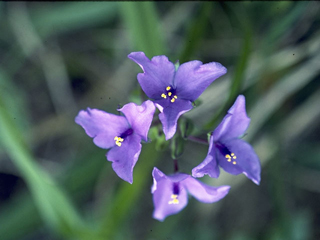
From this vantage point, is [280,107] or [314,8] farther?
[280,107]

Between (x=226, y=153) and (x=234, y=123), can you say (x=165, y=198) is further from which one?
(x=234, y=123)

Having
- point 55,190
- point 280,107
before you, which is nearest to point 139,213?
point 55,190

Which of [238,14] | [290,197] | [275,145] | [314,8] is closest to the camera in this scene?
[238,14]

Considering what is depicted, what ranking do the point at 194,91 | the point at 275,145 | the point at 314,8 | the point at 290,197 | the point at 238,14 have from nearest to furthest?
the point at 194,91 < the point at 238,14 < the point at 314,8 < the point at 275,145 < the point at 290,197

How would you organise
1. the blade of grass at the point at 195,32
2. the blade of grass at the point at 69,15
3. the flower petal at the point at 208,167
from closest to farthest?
the flower petal at the point at 208,167 → the blade of grass at the point at 195,32 → the blade of grass at the point at 69,15

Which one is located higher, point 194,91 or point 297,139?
point 194,91

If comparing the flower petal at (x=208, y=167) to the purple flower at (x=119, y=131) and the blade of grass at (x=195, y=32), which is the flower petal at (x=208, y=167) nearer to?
the purple flower at (x=119, y=131)

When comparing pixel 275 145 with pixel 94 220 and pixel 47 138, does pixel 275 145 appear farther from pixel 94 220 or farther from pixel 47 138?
pixel 47 138

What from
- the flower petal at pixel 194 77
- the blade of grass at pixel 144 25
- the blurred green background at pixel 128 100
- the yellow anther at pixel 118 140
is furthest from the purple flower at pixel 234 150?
the blade of grass at pixel 144 25

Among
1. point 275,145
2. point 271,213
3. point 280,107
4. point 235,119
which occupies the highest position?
point 235,119
